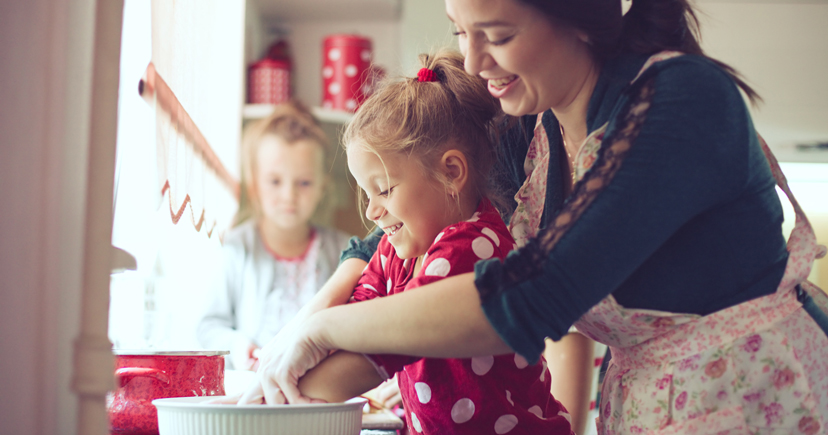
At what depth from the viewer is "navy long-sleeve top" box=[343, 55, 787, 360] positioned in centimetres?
59

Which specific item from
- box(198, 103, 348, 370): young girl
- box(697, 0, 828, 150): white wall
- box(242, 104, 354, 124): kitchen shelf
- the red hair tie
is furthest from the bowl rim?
box(697, 0, 828, 150): white wall

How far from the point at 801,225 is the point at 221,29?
1549mm

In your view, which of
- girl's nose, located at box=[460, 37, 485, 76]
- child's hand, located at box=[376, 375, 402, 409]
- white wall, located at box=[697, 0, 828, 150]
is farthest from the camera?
white wall, located at box=[697, 0, 828, 150]

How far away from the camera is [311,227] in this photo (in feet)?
8.68

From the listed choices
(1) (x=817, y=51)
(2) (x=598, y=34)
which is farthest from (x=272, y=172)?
(1) (x=817, y=51)

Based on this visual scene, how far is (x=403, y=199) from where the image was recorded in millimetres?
883

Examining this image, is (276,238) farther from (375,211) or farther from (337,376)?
(337,376)

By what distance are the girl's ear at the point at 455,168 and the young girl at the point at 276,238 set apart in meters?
1.61

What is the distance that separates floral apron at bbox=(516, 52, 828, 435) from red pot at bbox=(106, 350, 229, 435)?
0.49 metres

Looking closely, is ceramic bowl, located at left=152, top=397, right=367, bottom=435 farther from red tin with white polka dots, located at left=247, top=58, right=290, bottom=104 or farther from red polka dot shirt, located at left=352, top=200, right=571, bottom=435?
red tin with white polka dots, located at left=247, top=58, right=290, bottom=104

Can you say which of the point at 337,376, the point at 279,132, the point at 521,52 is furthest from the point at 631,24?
the point at 279,132

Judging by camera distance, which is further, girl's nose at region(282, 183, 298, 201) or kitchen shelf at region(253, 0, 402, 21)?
kitchen shelf at region(253, 0, 402, 21)

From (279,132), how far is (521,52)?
1.86 meters

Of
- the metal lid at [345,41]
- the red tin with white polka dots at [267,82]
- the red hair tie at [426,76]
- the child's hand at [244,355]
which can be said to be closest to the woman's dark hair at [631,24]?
the red hair tie at [426,76]
